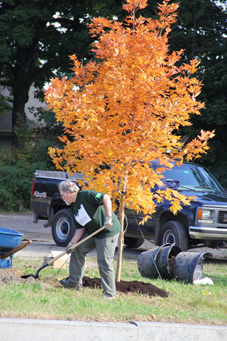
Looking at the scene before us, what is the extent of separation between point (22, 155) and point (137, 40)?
55.7 ft

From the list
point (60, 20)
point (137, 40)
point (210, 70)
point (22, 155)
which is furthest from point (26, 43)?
point (137, 40)

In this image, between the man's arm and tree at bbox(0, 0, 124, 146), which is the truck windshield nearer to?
the man's arm

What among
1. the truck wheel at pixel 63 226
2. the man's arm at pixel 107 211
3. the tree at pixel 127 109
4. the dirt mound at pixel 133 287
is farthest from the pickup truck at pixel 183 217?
the man's arm at pixel 107 211

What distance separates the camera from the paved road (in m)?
11.1

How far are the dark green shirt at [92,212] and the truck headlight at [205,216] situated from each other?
383cm

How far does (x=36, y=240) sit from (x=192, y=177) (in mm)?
4342

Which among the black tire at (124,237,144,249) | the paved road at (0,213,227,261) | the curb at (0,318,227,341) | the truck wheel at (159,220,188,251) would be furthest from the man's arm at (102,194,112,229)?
the black tire at (124,237,144,249)

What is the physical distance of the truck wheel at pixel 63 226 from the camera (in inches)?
459

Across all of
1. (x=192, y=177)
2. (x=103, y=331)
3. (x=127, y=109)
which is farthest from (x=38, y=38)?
(x=103, y=331)

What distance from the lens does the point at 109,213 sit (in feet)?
20.6

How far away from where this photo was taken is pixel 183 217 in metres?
10.3

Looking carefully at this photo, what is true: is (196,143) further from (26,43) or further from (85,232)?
(26,43)

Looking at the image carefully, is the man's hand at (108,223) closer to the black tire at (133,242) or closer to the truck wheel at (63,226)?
the truck wheel at (63,226)

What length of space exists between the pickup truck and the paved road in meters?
0.47
